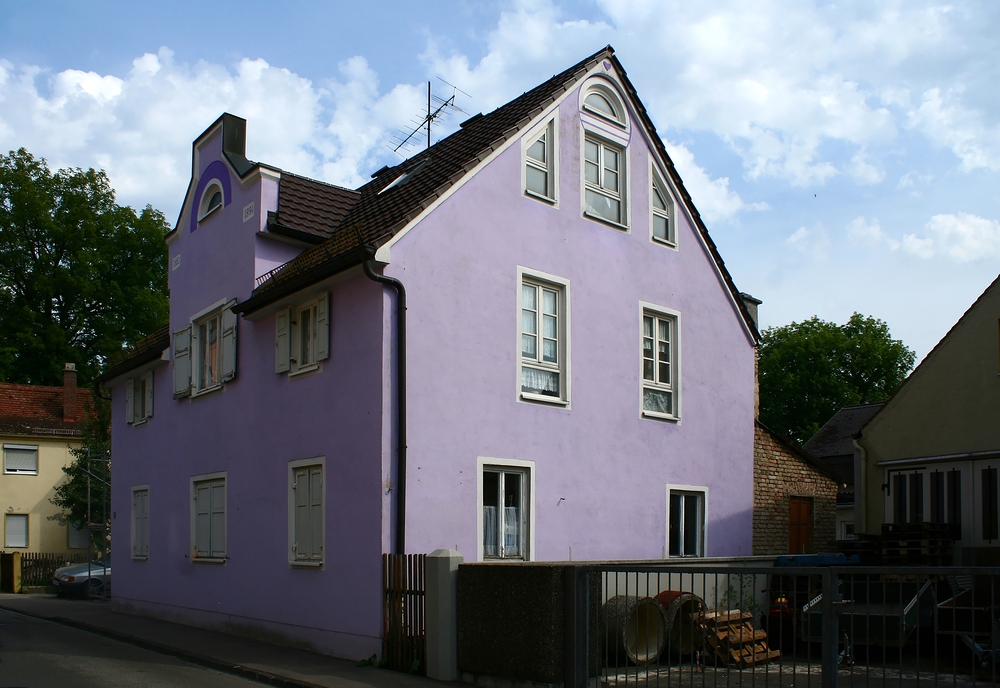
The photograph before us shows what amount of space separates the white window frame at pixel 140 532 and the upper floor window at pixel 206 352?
3100 millimetres

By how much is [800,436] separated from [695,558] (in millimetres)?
40383

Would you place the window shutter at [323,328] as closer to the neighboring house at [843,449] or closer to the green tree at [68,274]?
the neighboring house at [843,449]

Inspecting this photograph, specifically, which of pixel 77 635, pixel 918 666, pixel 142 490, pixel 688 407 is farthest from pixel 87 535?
pixel 918 666

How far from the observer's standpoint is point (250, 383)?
16.2 metres

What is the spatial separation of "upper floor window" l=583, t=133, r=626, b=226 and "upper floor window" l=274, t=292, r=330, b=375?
4.74 m

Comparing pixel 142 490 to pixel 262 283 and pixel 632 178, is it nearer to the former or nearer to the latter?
pixel 262 283

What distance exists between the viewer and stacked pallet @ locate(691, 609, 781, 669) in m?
8.20

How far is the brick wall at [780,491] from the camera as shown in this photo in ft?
62.4

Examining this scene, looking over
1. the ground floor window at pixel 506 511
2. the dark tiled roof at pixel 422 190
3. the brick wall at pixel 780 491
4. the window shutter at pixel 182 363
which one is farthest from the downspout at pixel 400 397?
the brick wall at pixel 780 491

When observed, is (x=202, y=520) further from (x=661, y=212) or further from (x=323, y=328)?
(x=661, y=212)

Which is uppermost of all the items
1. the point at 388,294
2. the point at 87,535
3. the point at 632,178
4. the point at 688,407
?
the point at 632,178

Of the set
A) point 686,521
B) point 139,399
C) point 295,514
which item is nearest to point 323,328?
point 295,514

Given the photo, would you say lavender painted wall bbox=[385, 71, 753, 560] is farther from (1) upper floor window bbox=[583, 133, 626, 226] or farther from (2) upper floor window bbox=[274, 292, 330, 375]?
(2) upper floor window bbox=[274, 292, 330, 375]

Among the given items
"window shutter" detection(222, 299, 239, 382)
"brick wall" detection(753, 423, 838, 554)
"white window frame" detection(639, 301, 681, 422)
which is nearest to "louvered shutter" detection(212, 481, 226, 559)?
"window shutter" detection(222, 299, 239, 382)
